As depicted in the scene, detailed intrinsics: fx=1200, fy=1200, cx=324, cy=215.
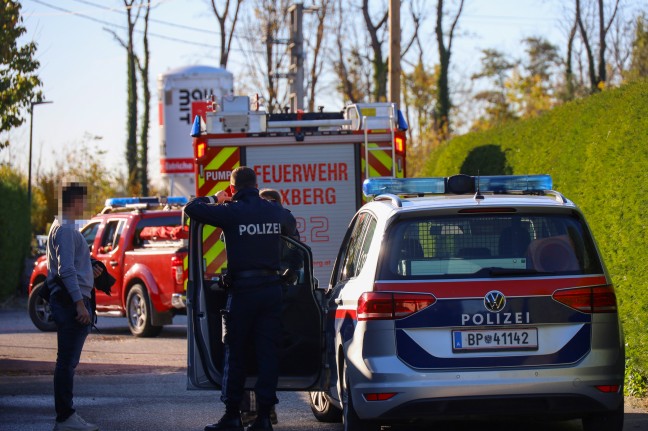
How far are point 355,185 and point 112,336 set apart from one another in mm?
6592

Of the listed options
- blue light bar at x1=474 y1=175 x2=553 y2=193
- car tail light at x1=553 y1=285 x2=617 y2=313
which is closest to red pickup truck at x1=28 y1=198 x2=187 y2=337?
blue light bar at x1=474 y1=175 x2=553 y2=193

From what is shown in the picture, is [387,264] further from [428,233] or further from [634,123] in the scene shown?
[634,123]

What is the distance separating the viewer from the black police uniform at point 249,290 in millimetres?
8719

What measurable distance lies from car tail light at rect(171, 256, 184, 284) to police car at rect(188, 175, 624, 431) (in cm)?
942

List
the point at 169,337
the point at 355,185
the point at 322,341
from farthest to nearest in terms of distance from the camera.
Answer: the point at 169,337, the point at 355,185, the point at 322,341

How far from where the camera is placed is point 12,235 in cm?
2686

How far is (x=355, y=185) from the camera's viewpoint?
547 inches

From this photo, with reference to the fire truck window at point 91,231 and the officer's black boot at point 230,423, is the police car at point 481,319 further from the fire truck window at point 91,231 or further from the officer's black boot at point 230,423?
the fire truck window at point 91,231

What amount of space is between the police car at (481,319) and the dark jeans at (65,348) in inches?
93.8

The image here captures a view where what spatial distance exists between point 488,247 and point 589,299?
2.32 ft

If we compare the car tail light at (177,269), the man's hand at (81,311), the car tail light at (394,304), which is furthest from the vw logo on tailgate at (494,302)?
the car tail light at (177,269)

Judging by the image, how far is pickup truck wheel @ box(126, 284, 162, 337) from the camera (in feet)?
59.2

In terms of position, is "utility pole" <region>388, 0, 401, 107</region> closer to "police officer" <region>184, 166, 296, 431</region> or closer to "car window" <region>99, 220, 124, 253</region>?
"car window" <region>99, 220, 124, 253</region>

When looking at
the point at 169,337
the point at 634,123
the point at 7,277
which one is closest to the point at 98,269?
the point at 634,123
